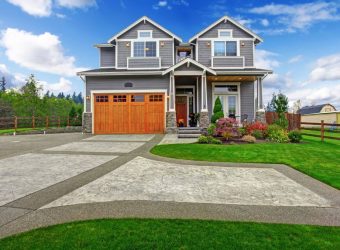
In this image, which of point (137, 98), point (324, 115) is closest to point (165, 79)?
point (137, 98)

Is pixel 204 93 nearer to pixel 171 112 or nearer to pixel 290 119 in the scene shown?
pixel 171 112

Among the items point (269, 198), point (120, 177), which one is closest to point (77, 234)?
point (120, 177)

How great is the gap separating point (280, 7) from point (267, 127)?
962 cm

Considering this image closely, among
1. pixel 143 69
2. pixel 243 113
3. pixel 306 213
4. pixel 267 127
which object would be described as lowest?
pixel 306 213

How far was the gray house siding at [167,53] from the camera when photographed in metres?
17.4

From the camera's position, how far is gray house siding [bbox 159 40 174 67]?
17391 millimetres

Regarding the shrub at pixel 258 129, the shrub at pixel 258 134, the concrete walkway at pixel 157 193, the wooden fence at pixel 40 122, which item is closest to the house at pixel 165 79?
the shrub at pixel 258 129

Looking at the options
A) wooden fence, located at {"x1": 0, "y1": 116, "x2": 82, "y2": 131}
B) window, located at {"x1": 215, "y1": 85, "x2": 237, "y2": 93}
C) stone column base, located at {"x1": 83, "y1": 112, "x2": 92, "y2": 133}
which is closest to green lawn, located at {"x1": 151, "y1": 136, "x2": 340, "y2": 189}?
window, located at {"x1": 215, "y1": 85, "x2": 237, "y2": 93}

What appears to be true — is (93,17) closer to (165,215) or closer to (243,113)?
(243,113)

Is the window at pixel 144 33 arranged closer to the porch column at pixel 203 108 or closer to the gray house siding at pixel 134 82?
the gray house siding at pixel 134 82

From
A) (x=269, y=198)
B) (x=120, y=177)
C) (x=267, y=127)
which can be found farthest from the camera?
(x=267, y=127)

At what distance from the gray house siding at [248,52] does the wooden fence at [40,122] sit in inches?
783

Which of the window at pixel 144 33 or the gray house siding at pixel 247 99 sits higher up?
the window at pixel 144 33

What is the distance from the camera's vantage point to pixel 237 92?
17.1m
